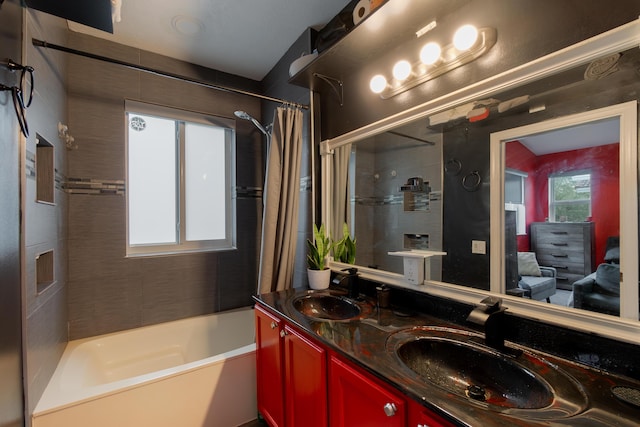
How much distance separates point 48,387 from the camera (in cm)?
145

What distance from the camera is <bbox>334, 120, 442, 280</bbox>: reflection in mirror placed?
1.37 m

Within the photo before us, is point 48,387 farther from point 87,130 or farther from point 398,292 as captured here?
point 398,292

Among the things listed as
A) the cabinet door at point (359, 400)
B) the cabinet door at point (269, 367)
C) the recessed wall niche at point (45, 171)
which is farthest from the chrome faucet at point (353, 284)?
the recessed wall niche at point (45, 171)

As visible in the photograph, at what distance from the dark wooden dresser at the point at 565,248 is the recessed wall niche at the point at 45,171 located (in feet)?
7.77

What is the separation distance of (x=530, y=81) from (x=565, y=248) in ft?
1.95

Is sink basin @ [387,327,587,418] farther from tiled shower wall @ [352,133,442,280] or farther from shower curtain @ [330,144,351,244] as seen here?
shower curtain @ [330,144,351,244]

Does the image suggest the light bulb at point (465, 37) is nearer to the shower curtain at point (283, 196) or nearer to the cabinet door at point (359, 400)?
the shower curtain at point (283, 196)

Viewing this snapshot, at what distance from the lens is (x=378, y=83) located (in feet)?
5.01

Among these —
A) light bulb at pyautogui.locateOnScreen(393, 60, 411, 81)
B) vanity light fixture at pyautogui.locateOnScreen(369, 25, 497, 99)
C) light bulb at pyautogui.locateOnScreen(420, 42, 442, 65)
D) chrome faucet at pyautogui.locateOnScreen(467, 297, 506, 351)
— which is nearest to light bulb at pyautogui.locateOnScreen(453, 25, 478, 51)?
vanity light fixture at pyautogui.locateOnScreen(369, 25, 497, 99)

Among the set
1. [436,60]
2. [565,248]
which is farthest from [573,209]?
[436,60]

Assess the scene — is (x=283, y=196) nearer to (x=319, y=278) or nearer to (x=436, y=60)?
(x=319, y=278)

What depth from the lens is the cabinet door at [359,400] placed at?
2.60 ft

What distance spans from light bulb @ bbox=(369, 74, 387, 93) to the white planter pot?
1119 millimetres

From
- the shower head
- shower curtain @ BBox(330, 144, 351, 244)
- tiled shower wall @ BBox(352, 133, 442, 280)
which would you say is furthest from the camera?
the shower head
